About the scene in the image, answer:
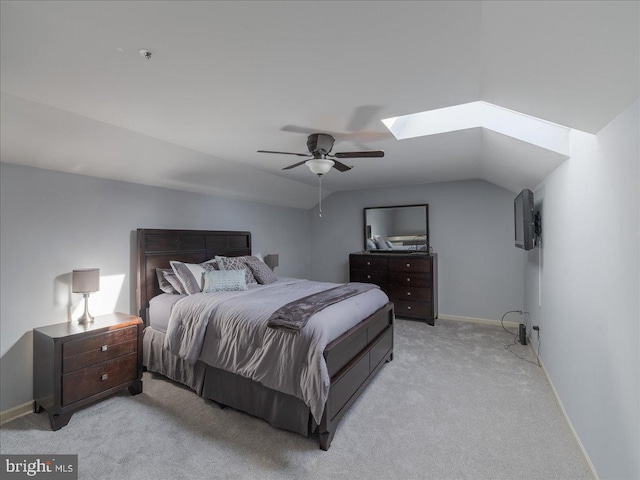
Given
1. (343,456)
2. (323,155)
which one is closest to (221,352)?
(343,456)

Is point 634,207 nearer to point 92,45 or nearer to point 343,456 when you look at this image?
point 343,456

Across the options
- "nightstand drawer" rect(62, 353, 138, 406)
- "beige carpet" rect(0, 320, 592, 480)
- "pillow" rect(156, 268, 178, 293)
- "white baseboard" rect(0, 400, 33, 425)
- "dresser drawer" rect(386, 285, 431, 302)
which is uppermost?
"pillow" rect(156, 268, 178, 293)

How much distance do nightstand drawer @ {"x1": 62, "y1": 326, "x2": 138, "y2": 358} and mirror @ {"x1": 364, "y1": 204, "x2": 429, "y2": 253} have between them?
4.08m

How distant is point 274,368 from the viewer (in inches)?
85.0

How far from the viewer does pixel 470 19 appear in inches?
47.6

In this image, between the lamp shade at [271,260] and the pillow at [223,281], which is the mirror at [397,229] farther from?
the pillow at [223,281]

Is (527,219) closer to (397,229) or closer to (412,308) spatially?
(412,308)

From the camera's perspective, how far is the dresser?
4.71 metres

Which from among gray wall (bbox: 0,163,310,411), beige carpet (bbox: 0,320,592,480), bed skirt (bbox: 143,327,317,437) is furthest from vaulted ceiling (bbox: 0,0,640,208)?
beige carpet (bbox: 0,320,592,480)

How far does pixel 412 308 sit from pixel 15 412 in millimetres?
4670

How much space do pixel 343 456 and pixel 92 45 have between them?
271cm

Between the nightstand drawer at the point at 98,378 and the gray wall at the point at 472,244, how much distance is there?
14.8ft

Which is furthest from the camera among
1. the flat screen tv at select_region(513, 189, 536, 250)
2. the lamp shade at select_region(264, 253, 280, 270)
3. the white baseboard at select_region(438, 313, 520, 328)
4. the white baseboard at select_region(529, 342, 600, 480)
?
the lamp shade at select_region(264, 253, 280, 270)

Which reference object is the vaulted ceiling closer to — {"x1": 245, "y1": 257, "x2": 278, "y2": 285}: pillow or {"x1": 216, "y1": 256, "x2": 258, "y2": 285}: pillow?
{"x1": 216, "y1": 256, "x2": 258, "y2": 285}: pillow
